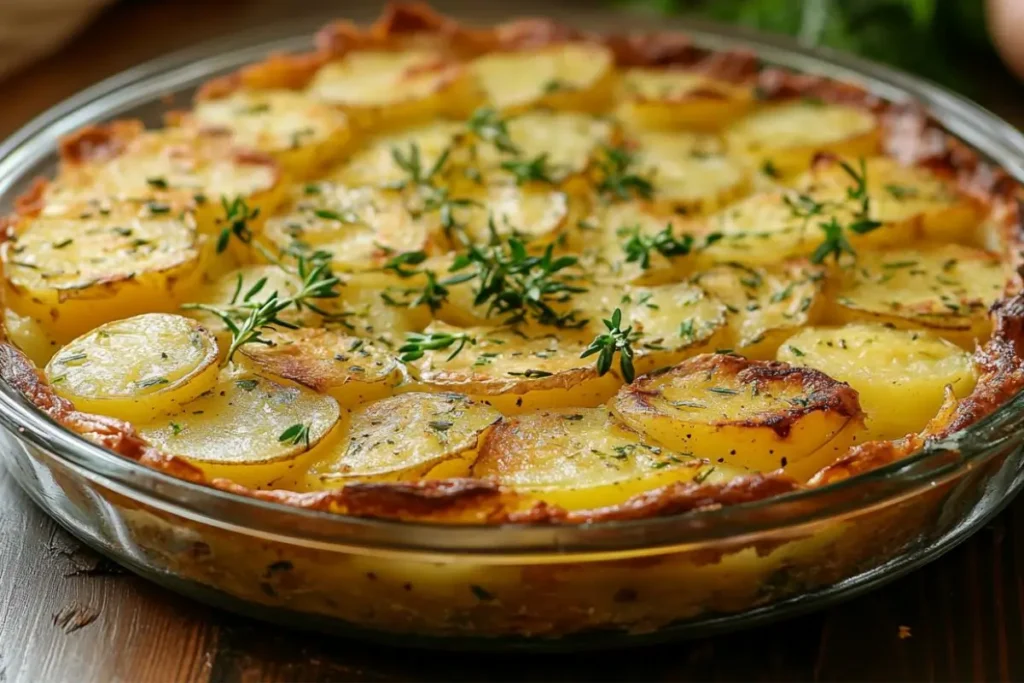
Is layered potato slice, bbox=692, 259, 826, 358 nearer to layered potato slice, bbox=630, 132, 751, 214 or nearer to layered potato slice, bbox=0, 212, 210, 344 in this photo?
layered potato slice, bbox=630, 132, 751, 214

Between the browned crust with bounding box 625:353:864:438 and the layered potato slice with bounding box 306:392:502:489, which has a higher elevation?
the browned crust with bounding box 625:353:864:438

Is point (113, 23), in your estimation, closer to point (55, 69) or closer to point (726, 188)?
point (55, 69)

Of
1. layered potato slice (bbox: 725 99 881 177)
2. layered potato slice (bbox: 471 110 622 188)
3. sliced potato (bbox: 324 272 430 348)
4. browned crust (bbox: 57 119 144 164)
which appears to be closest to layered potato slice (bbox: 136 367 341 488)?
sliced potato (bbox: 324 272 430 348)

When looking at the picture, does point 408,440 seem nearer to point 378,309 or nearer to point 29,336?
point 378,309

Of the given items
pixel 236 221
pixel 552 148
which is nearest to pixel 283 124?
pixel 236 221

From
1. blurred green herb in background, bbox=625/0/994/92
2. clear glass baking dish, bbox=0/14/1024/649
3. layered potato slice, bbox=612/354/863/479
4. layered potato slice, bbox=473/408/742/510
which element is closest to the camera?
clear glass baking dish, bbox=0/14/1024/649

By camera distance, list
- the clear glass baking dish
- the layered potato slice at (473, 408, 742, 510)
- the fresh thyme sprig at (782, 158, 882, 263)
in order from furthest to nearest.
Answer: the fresh thyme sprig at (782, 158, 882, 263), the layered potato slice at (473, 408, 742, 510), the clear glass baking dish

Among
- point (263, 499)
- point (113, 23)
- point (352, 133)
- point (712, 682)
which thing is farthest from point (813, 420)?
point (113, 23)
